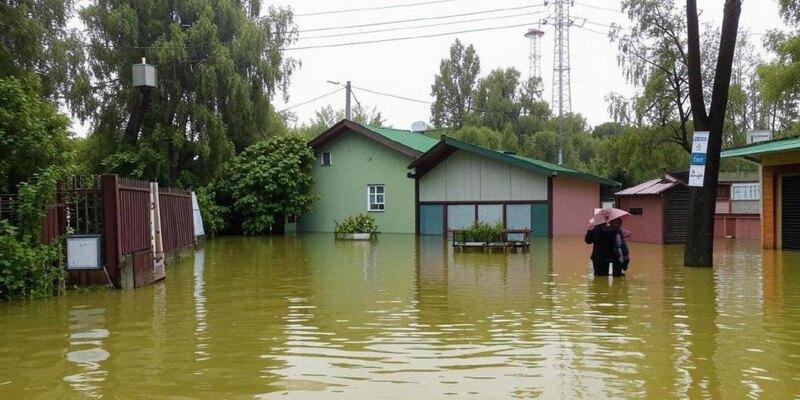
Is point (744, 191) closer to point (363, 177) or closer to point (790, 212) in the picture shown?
point (790, 212)

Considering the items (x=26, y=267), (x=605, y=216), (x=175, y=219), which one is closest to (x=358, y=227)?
(x=175, y=219)

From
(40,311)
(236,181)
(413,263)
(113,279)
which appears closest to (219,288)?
(113,279)

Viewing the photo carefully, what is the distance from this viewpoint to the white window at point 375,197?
116 feet

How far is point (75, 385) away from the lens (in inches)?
226

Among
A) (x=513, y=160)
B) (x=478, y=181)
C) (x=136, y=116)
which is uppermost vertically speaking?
(x=136, y=116)

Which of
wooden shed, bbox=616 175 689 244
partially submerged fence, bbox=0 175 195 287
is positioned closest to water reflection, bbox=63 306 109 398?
partially submerged fence, bbox=0 175 195 287

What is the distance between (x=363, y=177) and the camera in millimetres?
35594

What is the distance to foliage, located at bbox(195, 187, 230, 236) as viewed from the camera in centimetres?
3069

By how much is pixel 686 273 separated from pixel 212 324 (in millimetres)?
9834

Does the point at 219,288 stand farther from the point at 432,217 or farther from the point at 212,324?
the point at 432,217

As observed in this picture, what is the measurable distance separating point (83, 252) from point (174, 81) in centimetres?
2058

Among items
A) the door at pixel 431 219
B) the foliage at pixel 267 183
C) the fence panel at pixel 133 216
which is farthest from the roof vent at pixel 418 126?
the fence panel at pixel 133 216

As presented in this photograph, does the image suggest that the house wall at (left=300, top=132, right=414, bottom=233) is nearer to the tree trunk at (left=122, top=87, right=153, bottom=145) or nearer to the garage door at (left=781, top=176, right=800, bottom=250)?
the tree trunk at (left=122, top=87, right=153, bottom=145)

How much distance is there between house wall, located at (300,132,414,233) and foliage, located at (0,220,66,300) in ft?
78.4
